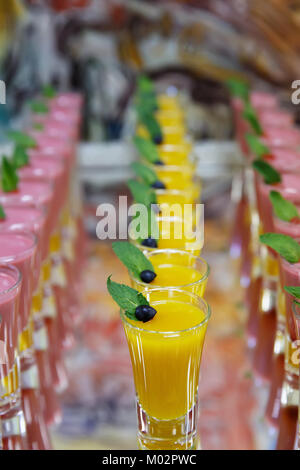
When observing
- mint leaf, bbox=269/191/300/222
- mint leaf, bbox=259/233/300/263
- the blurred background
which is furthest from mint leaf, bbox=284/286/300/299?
the blurred background

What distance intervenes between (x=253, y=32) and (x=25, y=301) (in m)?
2.77

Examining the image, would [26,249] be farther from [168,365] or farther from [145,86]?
[145,86]

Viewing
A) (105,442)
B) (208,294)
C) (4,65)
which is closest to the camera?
(105,442)

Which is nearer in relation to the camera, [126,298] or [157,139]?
[126,298]

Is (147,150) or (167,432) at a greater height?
(147,150)

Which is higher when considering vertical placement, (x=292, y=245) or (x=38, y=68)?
(x=38, y=68)

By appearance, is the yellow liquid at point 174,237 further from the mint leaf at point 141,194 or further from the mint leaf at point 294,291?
the mint leaf at point 294,291

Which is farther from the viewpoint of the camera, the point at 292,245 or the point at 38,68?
the point at 38,68

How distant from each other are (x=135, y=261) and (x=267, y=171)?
56 cm

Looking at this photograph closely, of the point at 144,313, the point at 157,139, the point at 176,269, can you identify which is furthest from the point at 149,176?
the point at 144,313

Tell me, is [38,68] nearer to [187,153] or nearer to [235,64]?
[235,64]

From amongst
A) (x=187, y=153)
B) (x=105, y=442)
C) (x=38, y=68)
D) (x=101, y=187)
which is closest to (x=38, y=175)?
(x=187, y=153)

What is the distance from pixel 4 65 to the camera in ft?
10.7

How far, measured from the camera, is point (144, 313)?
866mm
